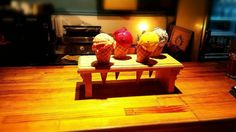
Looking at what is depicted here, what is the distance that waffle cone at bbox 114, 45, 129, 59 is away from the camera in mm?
1374

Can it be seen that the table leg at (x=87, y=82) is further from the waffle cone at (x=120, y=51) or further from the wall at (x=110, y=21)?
the wall at (x=110, y=21)

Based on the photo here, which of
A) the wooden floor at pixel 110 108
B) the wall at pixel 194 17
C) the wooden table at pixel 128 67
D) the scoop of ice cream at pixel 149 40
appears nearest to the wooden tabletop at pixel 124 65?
the wooden table at pixel 128 67

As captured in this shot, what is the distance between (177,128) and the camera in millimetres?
1168

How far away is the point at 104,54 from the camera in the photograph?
1.26m

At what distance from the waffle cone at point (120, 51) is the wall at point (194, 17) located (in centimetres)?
137

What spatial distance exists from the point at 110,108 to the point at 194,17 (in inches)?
69.6

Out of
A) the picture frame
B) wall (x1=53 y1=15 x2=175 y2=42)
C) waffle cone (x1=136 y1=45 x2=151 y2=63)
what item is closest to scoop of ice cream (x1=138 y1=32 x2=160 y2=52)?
waffle cone (x1=136 y1=45 x2=151 y2=63)

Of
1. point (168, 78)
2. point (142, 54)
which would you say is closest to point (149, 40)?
point (142, 54)

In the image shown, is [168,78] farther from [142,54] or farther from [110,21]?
[110,21]

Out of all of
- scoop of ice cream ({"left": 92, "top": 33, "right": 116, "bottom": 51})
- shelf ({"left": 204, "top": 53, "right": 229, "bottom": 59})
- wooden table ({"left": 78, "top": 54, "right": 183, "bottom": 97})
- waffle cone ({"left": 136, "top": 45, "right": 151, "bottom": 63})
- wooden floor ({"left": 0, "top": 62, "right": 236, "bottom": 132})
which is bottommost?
wooden floor ({"left": 0, "top": 62, "right": 236, "bottom": 132})

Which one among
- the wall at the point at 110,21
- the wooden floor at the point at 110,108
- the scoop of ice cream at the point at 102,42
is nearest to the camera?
the wooden floor at the point at 110,108

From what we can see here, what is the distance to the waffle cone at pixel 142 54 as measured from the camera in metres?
1.31

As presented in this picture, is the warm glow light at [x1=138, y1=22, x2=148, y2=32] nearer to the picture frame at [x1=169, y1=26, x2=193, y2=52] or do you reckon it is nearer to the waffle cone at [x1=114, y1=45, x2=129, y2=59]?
the picture frame at [x1=169, y1=26, x2=193, y2=52]

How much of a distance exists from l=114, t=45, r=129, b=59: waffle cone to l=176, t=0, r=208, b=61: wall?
4.51 ft
